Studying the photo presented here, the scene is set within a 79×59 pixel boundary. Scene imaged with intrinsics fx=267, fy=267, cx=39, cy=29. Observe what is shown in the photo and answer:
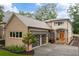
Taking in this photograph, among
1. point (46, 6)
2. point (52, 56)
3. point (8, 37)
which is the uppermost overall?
point (46, 6)

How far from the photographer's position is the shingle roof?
147 inches

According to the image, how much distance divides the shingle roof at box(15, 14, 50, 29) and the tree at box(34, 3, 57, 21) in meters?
0.07

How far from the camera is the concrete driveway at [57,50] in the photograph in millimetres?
3748

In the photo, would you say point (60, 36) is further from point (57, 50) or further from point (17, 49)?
point (17, 49)

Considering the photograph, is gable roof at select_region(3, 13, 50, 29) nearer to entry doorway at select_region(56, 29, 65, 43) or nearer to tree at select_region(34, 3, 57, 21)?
tree at select_region(34, 3, 57, 21)

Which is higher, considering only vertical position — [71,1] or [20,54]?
[71,1]

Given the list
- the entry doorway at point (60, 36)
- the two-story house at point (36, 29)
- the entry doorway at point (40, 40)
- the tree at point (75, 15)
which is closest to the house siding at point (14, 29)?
the two-story house at point (36, 29)

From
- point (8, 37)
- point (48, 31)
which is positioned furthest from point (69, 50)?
→ point (8, 37)

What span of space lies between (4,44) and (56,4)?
0.93 metres

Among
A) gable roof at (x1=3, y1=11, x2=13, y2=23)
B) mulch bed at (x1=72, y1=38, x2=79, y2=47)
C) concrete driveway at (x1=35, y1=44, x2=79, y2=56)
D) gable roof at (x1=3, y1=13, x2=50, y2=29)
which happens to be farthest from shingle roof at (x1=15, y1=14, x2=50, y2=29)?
mulch bed at (x1=72, y1=38, x2=79, y2=47)

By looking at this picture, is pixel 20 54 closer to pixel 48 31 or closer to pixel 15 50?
pixel 15 50

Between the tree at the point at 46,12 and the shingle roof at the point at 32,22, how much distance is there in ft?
0.23

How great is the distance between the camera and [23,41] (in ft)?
12.2

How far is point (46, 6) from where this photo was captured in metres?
3.79
